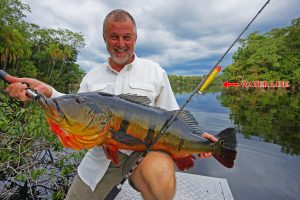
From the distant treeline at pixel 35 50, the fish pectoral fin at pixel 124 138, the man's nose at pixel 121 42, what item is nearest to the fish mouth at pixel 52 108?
the fish pectoral fin at pixel 124 138

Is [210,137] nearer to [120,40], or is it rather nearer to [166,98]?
[166,98]

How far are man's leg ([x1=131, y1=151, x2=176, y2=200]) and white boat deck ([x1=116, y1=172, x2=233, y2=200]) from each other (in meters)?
1.54

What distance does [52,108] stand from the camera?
2.34 metres

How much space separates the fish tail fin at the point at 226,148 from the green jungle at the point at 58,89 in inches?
54.4

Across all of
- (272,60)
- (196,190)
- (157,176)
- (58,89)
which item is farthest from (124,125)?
(272,60)

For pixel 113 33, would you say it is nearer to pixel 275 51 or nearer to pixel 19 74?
pixel 19 74

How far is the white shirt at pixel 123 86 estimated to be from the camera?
3.56m

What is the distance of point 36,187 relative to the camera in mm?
6543

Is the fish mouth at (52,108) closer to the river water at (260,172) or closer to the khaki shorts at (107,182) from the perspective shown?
the khaki shorts at (107,182)

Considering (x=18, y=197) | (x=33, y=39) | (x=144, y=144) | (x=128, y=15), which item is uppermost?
(x=33, y=39)

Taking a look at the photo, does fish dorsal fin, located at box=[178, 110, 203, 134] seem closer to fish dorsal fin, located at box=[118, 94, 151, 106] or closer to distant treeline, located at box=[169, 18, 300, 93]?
fish dorsal fin, located at box=[118, 94, 151, 106]

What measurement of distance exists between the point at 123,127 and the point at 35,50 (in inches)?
2523

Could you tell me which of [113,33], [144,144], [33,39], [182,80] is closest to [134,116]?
[144,144]

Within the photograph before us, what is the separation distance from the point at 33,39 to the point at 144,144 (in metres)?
63.2
